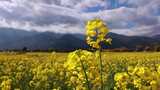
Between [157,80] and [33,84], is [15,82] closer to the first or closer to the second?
[33,84]

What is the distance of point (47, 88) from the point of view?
1304 centimetres

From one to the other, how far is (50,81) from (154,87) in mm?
8314

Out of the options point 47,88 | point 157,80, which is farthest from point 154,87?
point 47,88

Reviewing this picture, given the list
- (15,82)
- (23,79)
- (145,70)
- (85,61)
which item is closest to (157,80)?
(145,70)

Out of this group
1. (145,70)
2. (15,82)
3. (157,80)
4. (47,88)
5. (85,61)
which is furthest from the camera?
(15,82)

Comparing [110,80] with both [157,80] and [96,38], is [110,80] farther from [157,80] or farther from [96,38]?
[157,80]

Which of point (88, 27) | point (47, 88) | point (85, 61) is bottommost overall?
point (47, 88)

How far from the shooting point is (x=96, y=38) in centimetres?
827

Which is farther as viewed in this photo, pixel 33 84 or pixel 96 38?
pixel 33 84

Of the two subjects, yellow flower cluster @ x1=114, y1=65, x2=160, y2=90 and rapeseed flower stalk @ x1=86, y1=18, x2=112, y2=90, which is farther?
rapeseed flower stalk @ x1=86, y1=18, x2=112, y2=90

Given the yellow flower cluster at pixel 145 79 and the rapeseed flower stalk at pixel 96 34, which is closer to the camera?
the yellow flower cluster at pixel 145 79

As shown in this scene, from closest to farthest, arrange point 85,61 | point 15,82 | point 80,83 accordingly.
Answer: point 85,61 < point 80,83 < point 15,82

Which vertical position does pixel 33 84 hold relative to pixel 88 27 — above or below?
below

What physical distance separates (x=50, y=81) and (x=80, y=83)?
159 inches
